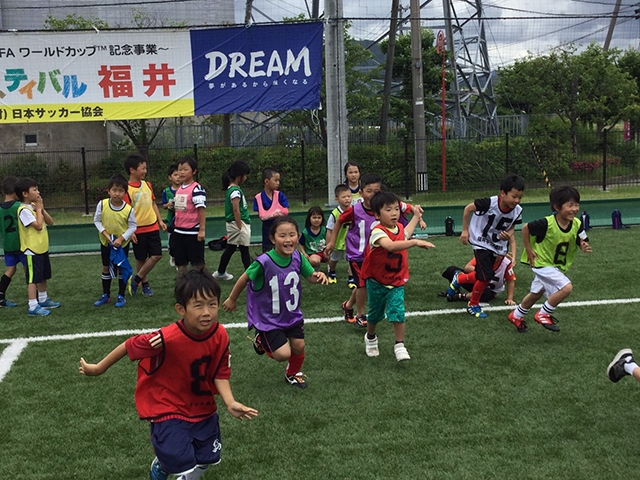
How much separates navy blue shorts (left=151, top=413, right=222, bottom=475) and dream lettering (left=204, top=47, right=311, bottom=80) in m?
12.3

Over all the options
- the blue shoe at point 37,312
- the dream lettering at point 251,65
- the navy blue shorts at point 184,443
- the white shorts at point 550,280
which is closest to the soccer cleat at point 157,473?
the navy blue shorts at point 184,443

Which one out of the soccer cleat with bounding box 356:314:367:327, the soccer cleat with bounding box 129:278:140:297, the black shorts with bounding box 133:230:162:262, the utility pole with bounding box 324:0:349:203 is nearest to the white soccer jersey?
the soccer cleat with bounding box 356:314:367:327

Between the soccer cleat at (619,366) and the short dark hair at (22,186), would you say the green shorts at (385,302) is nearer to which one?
the soccer cleat at (619,366)

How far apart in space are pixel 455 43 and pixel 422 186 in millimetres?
18186

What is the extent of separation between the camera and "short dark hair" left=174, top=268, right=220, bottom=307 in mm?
3287

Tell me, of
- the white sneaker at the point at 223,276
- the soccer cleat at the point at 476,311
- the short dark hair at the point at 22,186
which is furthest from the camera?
the white sneaker at the point at 223,276

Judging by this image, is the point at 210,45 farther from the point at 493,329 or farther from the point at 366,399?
the point at 366,399

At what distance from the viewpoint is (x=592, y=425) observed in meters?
4.52

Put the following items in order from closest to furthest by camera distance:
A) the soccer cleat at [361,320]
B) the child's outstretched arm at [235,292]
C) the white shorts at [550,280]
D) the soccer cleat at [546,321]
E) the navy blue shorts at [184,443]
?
the navy blue shorts at [184,443] → the child's outstretched arm at [235,292] → the white shorts at [550,280] → the soccer cleat at [546,321] → the soccer cleat at [361,320]

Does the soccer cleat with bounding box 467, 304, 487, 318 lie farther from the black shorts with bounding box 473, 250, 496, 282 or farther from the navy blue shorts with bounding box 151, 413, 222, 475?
the navy blue shorts with bounding box 151, 413, 222, 475

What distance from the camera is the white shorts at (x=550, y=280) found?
20.9ft

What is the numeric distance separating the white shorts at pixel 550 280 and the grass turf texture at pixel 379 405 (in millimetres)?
468

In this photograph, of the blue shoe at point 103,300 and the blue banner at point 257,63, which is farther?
the blue banner at point 257,63

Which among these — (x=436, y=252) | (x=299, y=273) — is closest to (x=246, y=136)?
(x=436, y=252)
